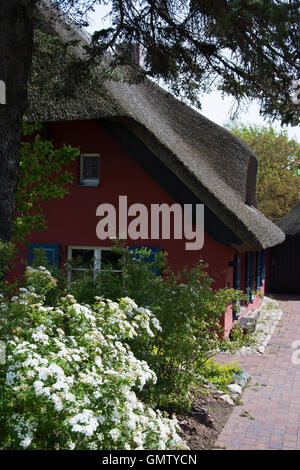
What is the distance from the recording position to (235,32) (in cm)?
526

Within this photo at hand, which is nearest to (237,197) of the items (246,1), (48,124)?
(48,124)

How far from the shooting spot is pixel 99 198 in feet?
32.6

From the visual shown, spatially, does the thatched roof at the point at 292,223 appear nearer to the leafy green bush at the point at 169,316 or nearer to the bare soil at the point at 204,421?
the bare soil at the point at 204,421

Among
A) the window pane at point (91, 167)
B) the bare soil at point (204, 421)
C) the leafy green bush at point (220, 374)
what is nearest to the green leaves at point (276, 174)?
the window pane at point (91, 167)

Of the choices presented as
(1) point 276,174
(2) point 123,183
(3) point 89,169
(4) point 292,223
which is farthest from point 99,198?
(1) point 276,174

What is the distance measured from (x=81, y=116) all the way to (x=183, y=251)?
3213 mm

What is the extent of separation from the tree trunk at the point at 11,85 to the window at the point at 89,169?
14.9 feet

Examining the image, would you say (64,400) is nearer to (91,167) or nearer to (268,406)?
(268,406)

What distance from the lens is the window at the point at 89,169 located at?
10.2 m

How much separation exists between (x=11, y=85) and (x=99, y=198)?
457cm

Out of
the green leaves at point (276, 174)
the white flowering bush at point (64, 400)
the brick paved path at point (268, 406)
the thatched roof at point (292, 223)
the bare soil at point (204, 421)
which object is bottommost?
the brick paved path at point (268, 406)

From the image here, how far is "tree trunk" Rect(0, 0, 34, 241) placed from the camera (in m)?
5.39

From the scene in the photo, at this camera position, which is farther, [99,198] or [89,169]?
[89,169]

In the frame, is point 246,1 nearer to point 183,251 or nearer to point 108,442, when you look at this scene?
point 108,442
